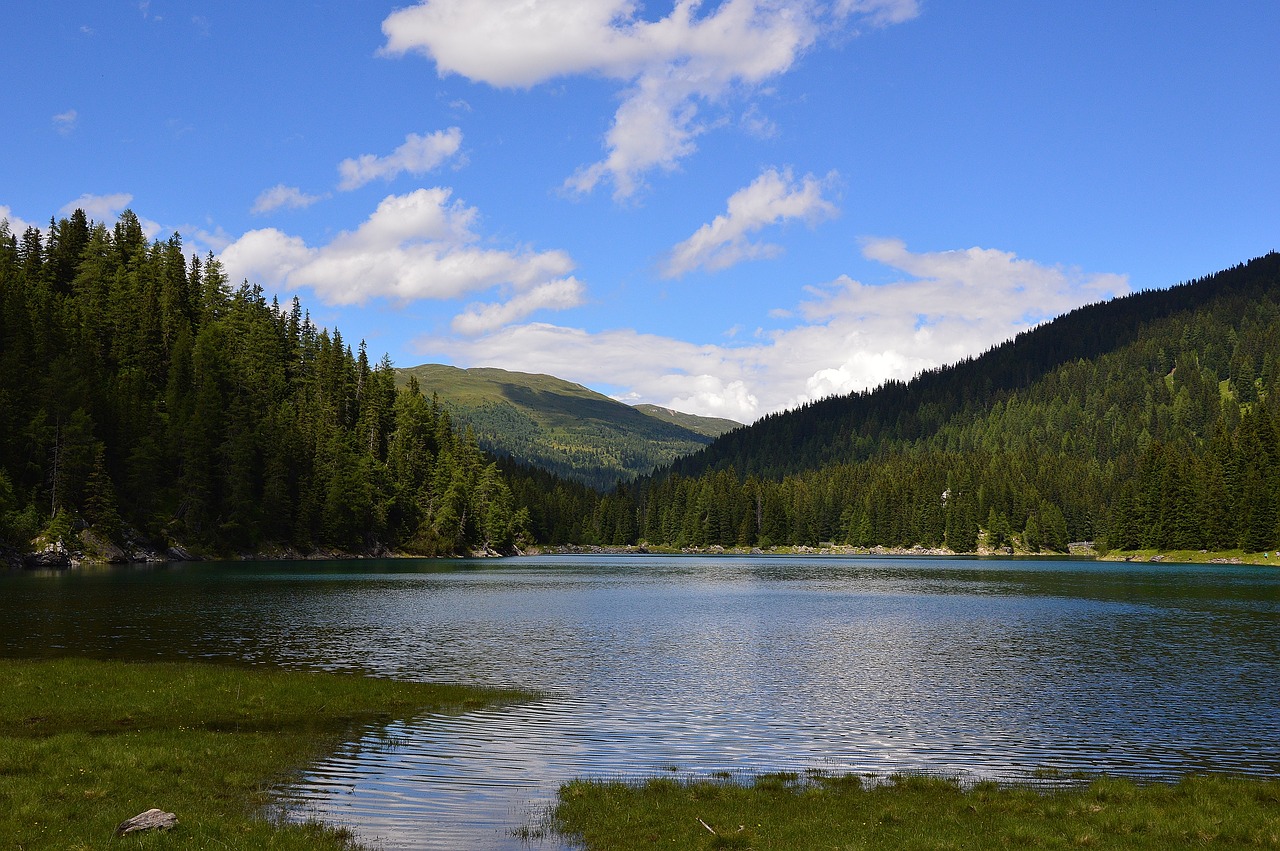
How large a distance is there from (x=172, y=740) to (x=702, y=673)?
961 inches

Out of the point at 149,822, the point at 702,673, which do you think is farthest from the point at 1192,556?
the point at 149,822

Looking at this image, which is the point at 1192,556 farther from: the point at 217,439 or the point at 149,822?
the point at 149,822

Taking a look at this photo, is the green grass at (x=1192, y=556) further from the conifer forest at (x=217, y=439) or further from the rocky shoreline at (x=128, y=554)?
the rocky shoreline at (x=128, y=554)

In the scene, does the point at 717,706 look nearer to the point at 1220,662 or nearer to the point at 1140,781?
the point at 1140,781

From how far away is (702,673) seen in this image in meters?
42.7

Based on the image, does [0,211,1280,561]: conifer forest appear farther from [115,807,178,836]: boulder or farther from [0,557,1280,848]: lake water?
[115,807,178,836]: boulder

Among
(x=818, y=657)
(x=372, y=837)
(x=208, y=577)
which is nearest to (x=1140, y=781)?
(x=372, y=837)

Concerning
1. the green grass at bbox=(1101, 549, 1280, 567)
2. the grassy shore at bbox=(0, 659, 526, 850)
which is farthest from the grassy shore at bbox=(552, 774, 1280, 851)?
the green grass at bbox=(1101, 549, 1280, 567)

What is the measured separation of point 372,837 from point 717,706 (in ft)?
63.4

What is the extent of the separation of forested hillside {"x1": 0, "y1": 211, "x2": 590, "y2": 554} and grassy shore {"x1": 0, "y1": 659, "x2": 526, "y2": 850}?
82.1 metres

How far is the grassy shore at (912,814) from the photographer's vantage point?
17.5 meters

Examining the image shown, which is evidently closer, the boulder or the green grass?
the boulder

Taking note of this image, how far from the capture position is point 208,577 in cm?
9306

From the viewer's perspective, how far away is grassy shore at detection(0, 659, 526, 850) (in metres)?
16.9
